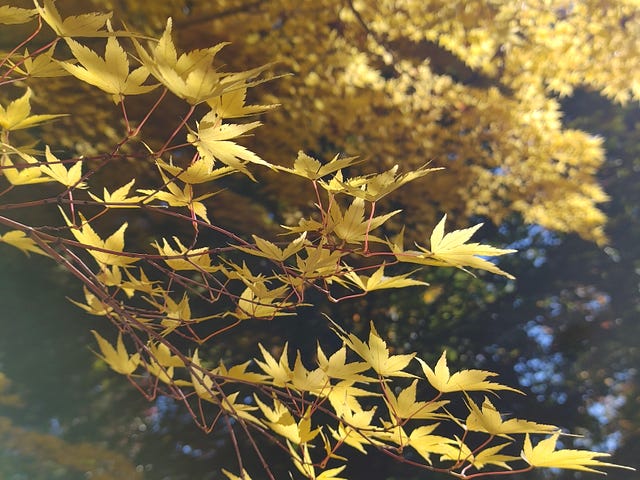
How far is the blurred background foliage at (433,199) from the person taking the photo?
141cm

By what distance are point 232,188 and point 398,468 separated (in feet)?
3.28

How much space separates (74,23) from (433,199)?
1541mm

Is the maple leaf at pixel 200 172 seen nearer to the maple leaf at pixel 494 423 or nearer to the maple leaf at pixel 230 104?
the maple leaf at pixel 230 104

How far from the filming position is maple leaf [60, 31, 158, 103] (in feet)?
1.04

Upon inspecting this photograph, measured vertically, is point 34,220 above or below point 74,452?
above

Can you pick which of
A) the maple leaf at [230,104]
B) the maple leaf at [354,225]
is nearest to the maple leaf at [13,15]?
the maple leaf at [230,104]

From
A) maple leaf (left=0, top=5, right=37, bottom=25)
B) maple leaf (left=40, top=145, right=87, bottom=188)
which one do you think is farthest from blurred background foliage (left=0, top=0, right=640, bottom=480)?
maple leaf (left=0, top=5, right=37, bottom=25)

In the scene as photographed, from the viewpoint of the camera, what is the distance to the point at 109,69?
0.32m

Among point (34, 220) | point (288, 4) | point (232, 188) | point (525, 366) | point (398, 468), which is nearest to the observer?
point (288, 4)

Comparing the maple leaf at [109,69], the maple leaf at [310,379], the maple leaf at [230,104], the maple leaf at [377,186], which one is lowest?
the maple leaf at [310,379]

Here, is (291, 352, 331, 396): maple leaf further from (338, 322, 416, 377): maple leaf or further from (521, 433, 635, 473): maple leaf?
(521, 433, 635, 473): maple leaf

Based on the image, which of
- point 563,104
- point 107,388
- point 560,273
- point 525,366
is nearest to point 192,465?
point 107,388

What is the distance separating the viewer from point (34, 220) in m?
1.57

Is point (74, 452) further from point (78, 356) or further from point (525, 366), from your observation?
point (525, 366)
